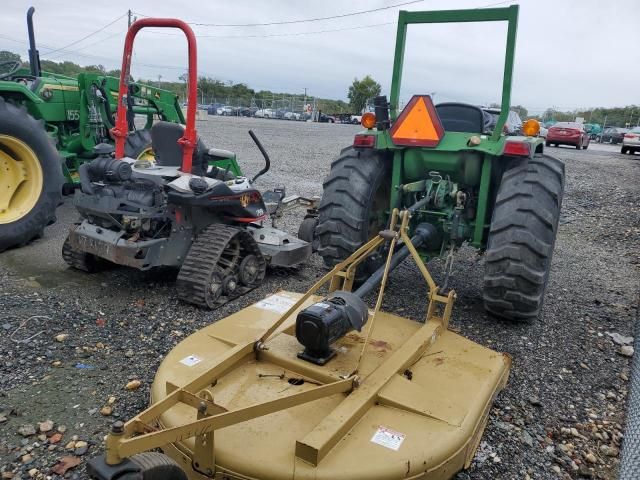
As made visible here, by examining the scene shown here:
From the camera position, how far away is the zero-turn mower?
3.94m

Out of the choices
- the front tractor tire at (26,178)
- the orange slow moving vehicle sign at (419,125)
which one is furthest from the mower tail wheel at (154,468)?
the front tractor tire at (26,178)

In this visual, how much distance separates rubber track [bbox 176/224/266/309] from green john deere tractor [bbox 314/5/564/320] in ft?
2.42

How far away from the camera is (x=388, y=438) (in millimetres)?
2096

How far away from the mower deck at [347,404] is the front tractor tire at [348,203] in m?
1.18

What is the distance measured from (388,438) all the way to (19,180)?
464cm

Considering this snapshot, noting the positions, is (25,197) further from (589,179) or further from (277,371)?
(589,179)

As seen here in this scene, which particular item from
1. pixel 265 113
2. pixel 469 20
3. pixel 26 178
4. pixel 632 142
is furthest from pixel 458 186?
pixel 265 113

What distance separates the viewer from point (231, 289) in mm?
4160

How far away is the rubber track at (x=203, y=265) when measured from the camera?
153 inches

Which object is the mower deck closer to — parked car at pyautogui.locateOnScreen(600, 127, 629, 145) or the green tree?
parked car at pyautogui.locateOnScreen(600, 127, 629, 145)

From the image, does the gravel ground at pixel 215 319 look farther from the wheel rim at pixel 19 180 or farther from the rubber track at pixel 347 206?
the rubber track at pixel 347 206

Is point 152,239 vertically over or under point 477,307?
over

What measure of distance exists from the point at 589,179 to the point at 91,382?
431 inches

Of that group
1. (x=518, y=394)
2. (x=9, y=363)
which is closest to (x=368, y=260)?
(x=518, y=394)
